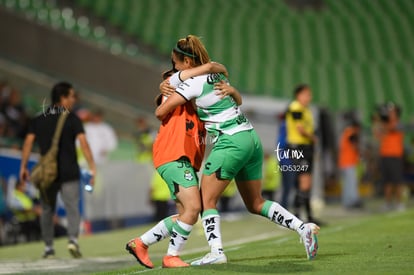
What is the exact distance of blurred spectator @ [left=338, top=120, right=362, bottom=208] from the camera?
22906 millimetres

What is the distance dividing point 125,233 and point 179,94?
8852 millimetres

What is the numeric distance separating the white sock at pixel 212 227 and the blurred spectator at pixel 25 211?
8.59 metres

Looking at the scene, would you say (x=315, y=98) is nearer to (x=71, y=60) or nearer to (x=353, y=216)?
(x=71, y=60)

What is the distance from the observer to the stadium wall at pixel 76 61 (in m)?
27.4

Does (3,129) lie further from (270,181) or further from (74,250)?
(74,250)

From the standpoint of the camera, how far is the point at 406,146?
91.7 feet

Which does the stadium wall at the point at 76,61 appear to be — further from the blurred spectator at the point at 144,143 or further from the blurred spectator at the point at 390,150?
the blurred spectator at the point at 390,150

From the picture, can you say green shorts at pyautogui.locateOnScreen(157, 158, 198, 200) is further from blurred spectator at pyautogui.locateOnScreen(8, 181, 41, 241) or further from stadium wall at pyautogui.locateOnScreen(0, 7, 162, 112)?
stadium wall at pyautogui.locateOnScreen(0, 7, 162, 112)

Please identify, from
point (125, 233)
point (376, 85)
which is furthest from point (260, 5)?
point (125, 233)

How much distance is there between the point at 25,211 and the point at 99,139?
13.4 ft

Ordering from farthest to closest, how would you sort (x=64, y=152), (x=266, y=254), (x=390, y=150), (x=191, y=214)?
(x=390, y=150), (x=64, y=152), (x=266, y=254), (x=191, y=214)

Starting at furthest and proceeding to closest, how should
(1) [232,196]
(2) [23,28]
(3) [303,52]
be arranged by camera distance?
(3) [303,52] < (2) [23,28] < (1) [232,196]

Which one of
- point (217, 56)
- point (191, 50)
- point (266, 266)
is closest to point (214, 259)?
point (266, 266)

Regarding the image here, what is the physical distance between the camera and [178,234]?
29.8ft
